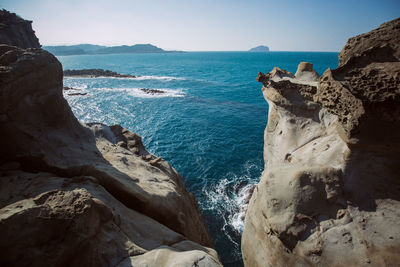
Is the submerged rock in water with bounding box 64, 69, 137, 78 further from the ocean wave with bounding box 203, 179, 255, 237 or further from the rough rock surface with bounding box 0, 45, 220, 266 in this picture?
the rough rock surface with bounding box 0, 45, 220, 266

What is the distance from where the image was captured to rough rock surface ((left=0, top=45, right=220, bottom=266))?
411cm

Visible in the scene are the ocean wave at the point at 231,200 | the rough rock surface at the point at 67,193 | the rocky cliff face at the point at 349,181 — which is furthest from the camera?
the ocean wave at the point at 231,200

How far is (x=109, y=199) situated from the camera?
6.37 meters

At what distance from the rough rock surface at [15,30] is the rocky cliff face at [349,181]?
5426 cm

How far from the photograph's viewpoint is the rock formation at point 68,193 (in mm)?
4113

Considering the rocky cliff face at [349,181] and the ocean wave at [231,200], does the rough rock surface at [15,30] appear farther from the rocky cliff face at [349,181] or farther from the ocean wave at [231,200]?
the rocky cliff face at [349,181]

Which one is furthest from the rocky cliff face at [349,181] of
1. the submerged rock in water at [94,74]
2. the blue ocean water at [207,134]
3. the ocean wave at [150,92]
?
the submerged rock in water at [94,74]

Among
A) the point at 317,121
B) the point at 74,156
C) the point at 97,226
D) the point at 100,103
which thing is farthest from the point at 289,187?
the point at 100,103

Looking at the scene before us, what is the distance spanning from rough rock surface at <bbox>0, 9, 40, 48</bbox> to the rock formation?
45829 millimetres

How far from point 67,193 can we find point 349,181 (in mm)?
7323

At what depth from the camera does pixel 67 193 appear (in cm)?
468

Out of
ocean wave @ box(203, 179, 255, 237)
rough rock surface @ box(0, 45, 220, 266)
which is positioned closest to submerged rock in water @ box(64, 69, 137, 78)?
→ ocean wave @ box(203, 179, 255, 237)

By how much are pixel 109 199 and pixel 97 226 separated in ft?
5.60

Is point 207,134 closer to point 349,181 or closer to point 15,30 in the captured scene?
point 349,181
